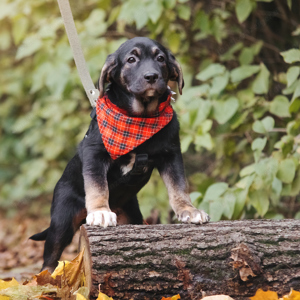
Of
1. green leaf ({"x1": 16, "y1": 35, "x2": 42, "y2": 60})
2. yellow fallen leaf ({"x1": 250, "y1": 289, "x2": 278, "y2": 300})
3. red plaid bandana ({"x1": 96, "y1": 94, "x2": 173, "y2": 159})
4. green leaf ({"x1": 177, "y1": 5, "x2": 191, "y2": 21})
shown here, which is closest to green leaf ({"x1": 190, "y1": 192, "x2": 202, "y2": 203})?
red plaid bandana ({"x1": 96, "y1": 94, "x2": 173, "y2": 159})

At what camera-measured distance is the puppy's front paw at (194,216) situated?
276cm

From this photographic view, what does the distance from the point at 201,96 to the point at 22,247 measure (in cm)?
341

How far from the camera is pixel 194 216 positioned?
279cm

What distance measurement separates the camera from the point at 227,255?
92.4 inches

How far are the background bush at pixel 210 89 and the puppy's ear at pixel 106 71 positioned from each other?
1005mm

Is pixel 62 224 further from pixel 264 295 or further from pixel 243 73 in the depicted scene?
pixel 243 73

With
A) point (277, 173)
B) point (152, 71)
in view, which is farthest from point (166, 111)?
point (277, 173)

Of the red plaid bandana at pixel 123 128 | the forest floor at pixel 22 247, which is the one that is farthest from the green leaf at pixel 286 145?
the forest floor at pixel 22 247

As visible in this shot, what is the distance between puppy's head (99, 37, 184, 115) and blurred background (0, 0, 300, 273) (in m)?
0.95

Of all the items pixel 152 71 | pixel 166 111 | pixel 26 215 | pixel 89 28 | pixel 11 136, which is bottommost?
pixel 26 215

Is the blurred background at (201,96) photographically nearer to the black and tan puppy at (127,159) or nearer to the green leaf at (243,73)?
the green leaf at (243,73)

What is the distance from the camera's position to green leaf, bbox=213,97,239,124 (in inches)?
161

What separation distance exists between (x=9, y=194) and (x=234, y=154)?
4.56m

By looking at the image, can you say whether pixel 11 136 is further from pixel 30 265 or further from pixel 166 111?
pixel 166 111
